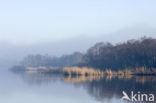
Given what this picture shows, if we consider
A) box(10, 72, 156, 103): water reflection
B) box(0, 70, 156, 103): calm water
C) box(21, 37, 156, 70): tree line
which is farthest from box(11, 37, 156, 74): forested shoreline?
box(0, 70, 156, 103): calm water

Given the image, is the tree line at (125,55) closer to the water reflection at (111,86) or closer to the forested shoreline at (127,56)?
the forested shoreline at (127,56)

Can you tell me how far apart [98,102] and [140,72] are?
21.2 meters

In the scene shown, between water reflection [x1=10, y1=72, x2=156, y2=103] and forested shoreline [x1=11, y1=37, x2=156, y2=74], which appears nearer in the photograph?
water reflection [x1=10, y1=72, x2=156, y2=103]

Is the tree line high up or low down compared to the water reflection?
up

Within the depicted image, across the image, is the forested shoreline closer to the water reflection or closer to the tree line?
the tree line

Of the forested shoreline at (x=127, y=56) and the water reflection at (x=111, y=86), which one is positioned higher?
the forested shoreline at (x=127, y=56)

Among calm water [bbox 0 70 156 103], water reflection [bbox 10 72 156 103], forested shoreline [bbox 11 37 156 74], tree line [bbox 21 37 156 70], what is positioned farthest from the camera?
tree line [bbox 21 37 156 70]

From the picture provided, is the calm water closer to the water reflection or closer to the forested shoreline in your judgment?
the water reflection

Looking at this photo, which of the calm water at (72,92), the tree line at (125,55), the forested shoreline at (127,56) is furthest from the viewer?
the tree line at (125,55)

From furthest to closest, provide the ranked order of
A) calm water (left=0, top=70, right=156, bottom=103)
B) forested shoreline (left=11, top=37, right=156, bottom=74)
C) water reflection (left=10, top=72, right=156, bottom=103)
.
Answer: forested shoreline (left=11, top=37, right=156, bottom=74)
water reflection (left=10, top=72, right=156, bottom=103)
calm water (left=0, top=70, right=156, bottom=103)

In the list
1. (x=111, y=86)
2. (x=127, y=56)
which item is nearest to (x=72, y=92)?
(x=111, y=86)

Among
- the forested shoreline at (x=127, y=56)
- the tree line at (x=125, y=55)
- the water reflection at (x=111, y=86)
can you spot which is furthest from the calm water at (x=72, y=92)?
the tree line at (x=125, y=55)

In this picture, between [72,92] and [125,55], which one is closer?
[72,92]

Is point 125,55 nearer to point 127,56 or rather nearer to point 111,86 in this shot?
point 127,56
